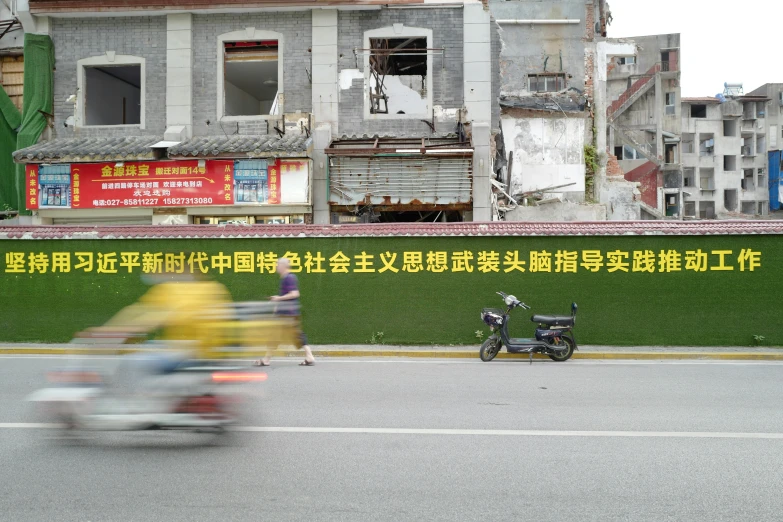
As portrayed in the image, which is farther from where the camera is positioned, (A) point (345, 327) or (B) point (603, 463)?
(A) point (345, 327)

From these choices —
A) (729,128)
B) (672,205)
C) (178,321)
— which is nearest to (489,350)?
(178,321)

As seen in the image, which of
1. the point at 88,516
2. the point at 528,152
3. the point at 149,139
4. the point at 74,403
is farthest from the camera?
the point at 528,152

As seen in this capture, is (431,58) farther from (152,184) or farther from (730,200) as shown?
(730,200)

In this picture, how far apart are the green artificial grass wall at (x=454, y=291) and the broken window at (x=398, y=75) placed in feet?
21.4

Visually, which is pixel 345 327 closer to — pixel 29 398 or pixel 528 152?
pixel 29 398

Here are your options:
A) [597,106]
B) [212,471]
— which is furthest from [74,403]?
[597,106]

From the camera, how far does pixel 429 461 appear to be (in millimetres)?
5777

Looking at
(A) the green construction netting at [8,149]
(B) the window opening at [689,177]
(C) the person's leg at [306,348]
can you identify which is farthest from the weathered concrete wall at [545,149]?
(B) the window opening at [689,177]

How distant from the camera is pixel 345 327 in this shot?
45.6 feet

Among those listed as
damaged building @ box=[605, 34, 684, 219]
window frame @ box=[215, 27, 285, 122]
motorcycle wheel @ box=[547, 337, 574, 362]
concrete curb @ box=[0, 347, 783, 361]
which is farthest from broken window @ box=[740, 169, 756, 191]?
motorcycle wheel @ box=[547, 337, 574, 362]

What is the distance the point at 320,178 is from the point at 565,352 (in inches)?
324

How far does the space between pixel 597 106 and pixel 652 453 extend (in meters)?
23.3

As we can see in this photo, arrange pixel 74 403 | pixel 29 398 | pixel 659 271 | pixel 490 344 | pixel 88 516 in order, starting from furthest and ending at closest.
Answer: pixel 659 271
pixel 490 344
pixel 29 398
pixel 74 403
pixel 88 516

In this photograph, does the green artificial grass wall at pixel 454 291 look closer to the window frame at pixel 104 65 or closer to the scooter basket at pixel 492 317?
the scooter basket at pixel 492 317
